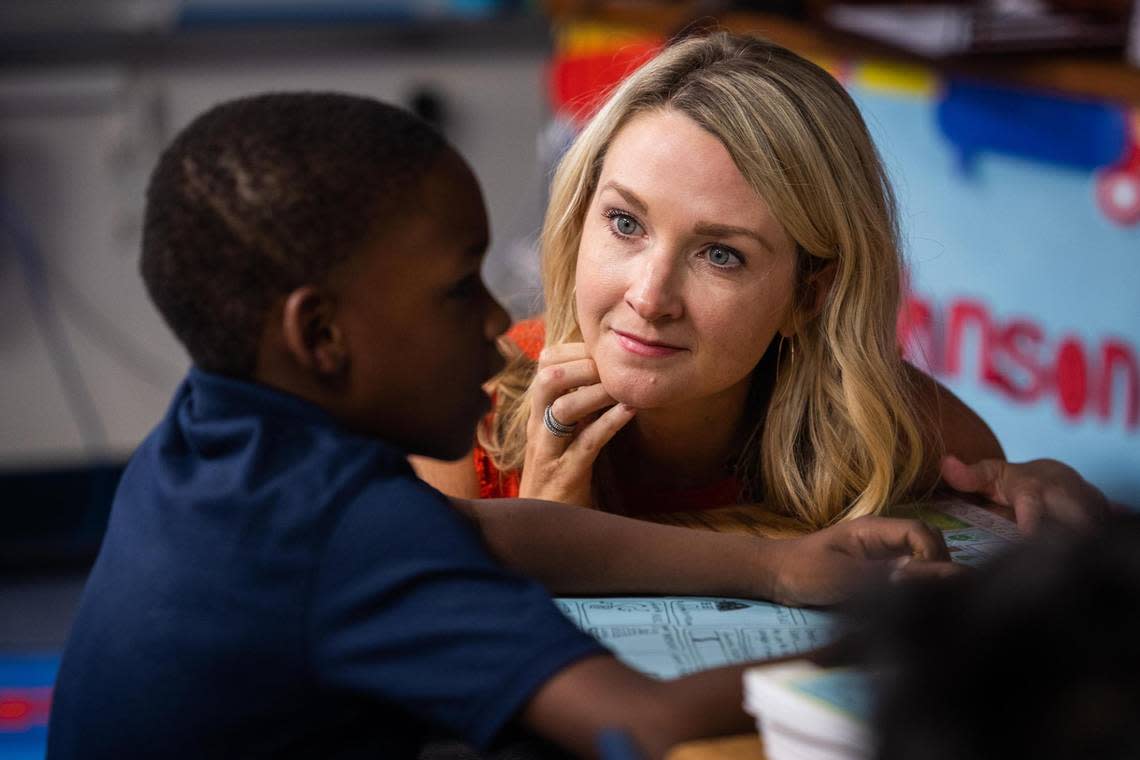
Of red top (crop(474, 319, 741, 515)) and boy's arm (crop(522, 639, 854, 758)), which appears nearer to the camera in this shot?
boy's arm (crop(522, 639, 854, 758))

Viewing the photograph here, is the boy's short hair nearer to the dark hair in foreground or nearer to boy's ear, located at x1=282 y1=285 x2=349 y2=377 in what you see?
boy's ear, located at x1=282 y1=285 x2=349 y2=377

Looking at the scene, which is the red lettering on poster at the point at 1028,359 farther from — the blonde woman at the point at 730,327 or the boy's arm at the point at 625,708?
the boy's arm at the point at 625,708

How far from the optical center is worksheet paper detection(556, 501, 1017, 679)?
894 mm

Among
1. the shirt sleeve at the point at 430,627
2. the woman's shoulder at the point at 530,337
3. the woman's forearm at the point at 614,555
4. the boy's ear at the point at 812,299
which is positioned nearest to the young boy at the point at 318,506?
the shirt sleeve at the point at 430,627

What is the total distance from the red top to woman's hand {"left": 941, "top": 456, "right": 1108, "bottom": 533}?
0.23 meters

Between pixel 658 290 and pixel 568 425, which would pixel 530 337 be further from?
pixel 658 290

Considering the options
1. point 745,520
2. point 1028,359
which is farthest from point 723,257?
point 1028,359

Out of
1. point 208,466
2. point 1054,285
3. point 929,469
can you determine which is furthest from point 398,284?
point 1054,285

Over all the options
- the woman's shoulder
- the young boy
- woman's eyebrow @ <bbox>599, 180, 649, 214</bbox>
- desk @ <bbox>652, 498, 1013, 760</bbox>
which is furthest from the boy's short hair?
the woman's shoulder

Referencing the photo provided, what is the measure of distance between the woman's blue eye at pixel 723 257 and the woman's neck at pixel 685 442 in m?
0.20

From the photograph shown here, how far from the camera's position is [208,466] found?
85 cm

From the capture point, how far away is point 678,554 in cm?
107

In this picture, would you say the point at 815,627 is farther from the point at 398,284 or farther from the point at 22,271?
the point at 22,271

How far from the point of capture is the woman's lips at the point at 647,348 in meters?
1.23
